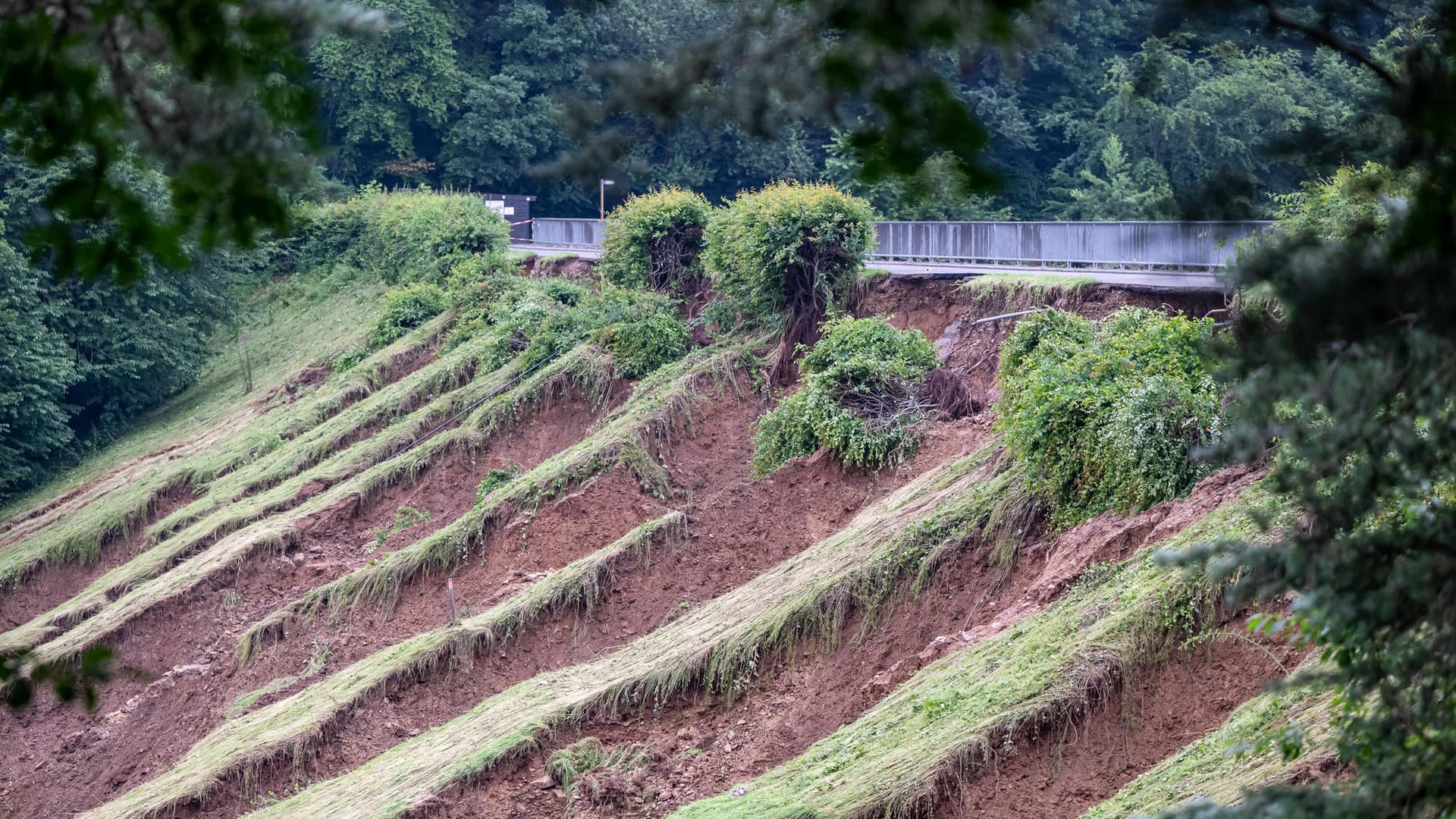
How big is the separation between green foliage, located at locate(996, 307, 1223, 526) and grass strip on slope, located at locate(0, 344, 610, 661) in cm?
1115

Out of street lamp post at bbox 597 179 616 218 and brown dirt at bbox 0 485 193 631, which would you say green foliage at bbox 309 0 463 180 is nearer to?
street lamp post at bbox 597 179 616 218

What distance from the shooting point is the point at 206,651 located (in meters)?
19.0

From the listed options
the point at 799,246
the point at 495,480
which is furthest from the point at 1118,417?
the point at 495,480

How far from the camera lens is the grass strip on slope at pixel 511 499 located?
18375 millimetres

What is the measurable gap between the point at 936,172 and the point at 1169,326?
27.8 ft

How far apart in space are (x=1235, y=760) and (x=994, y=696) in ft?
7.60

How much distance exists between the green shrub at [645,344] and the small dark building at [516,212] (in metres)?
21.4

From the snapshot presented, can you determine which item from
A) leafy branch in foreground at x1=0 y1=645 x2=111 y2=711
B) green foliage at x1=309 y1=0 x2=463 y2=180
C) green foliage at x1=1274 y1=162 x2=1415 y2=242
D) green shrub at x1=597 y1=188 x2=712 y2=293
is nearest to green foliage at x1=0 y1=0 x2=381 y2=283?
leafy branch in foreground at x1=0 y1=645 x2=111 y2=711

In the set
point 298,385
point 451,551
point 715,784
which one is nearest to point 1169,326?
point 715,784

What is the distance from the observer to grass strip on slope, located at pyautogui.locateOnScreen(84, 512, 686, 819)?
14.2 m

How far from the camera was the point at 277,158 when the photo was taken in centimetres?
366

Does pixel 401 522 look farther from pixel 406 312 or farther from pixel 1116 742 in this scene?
pixel 1116 742

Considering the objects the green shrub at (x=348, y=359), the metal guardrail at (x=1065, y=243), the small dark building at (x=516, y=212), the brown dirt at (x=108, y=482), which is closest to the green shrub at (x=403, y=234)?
the green shrub at (x=348, y=359)

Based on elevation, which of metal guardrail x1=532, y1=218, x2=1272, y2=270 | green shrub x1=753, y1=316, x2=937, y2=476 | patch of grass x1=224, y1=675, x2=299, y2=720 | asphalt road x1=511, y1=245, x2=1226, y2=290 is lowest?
patch of grass x1=224, y1=675, x2=299, y2=720
